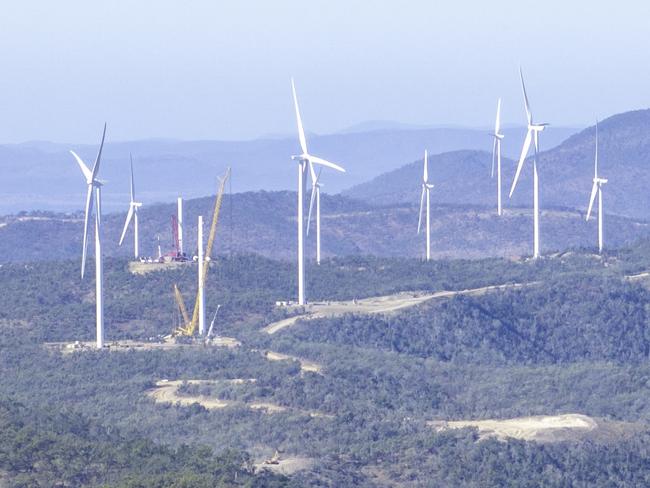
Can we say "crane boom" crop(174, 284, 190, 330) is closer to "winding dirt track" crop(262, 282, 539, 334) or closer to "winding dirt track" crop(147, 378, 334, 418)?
"winding dirt track" crop(262, 282, 539, 334)

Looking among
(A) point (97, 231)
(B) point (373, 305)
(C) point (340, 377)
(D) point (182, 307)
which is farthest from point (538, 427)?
(B) point (373, 305)

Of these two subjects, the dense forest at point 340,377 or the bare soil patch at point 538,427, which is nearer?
the dense forest at point 340,377

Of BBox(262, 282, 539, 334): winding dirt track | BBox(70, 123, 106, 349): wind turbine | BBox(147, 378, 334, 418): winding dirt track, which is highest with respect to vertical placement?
BBox(70, 123, 106, 349): wind turbine

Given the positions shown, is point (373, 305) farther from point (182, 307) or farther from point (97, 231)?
point (97, 231)

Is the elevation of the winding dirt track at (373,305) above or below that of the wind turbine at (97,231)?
below

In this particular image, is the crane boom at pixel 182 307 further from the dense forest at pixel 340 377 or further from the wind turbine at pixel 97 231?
the wind turbine at pixel 97 231

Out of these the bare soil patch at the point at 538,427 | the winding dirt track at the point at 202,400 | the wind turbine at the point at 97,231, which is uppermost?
the wind turbine at the point at 97,231

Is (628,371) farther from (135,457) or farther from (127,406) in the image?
(135,457)

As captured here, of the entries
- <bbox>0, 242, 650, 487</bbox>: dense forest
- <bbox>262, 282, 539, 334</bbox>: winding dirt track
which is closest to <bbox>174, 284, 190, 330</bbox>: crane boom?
<bbox>0, 242, 650, 487</bbox>: dense forest

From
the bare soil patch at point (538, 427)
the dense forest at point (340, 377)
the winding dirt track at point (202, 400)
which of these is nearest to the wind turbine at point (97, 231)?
the dense forest at point (340, 377)
